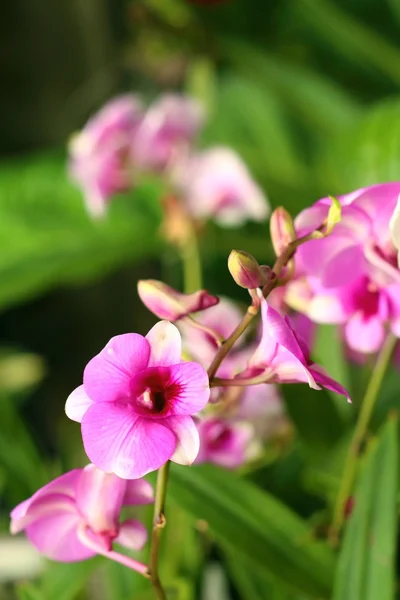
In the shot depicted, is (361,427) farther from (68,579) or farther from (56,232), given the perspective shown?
(56,232)

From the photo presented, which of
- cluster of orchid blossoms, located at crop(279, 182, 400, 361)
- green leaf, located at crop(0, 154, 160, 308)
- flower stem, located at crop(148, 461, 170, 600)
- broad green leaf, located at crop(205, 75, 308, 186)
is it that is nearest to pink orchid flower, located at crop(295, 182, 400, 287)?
cluster of orchid blossoms, located at crop(279, 182, 400, 361)

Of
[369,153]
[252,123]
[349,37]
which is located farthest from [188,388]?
[252,123]

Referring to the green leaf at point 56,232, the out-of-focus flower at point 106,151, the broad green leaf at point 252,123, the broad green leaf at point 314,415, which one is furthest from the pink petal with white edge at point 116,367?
the broad green leaf at point 252,123

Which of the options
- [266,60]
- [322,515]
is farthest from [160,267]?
[322,515]

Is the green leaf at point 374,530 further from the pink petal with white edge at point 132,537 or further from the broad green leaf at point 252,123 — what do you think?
the broad green leaf at point 252,123

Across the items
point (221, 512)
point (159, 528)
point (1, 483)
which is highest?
point (159, 528)

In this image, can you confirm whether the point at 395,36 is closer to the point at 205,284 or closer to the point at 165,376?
the point at 205,284
